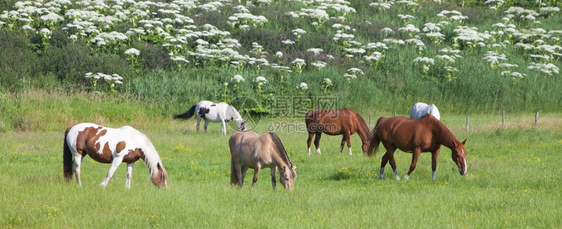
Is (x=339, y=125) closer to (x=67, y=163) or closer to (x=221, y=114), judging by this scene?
(x=221, y=114)

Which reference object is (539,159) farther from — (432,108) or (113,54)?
(113,54)

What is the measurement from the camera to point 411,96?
3731 cm

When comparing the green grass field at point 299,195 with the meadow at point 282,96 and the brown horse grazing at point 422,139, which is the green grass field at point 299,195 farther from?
the brown horse grazing at point 422,139

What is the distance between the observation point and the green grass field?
11.4m

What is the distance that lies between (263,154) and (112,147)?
314 cm

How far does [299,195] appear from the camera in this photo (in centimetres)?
1376

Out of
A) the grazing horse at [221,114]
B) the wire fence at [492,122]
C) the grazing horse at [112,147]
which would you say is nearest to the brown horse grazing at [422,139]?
the grazing horse at [112,147]

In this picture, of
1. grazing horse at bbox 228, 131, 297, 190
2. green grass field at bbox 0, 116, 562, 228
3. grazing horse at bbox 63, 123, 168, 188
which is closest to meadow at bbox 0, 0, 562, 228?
green grass field at bbox 0, 116, 562, 228

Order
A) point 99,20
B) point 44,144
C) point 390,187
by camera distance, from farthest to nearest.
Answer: point 99,20 → point 44,144 → point 390,187

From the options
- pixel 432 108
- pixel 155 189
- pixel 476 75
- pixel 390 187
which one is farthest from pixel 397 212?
pixel 476 75

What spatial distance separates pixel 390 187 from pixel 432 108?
1194 cm

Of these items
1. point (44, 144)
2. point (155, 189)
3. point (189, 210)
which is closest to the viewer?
point (189, 210)

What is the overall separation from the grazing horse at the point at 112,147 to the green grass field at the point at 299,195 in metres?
0.42

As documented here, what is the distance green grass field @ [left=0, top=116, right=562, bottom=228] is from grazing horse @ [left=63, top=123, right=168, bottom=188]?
0.42m
